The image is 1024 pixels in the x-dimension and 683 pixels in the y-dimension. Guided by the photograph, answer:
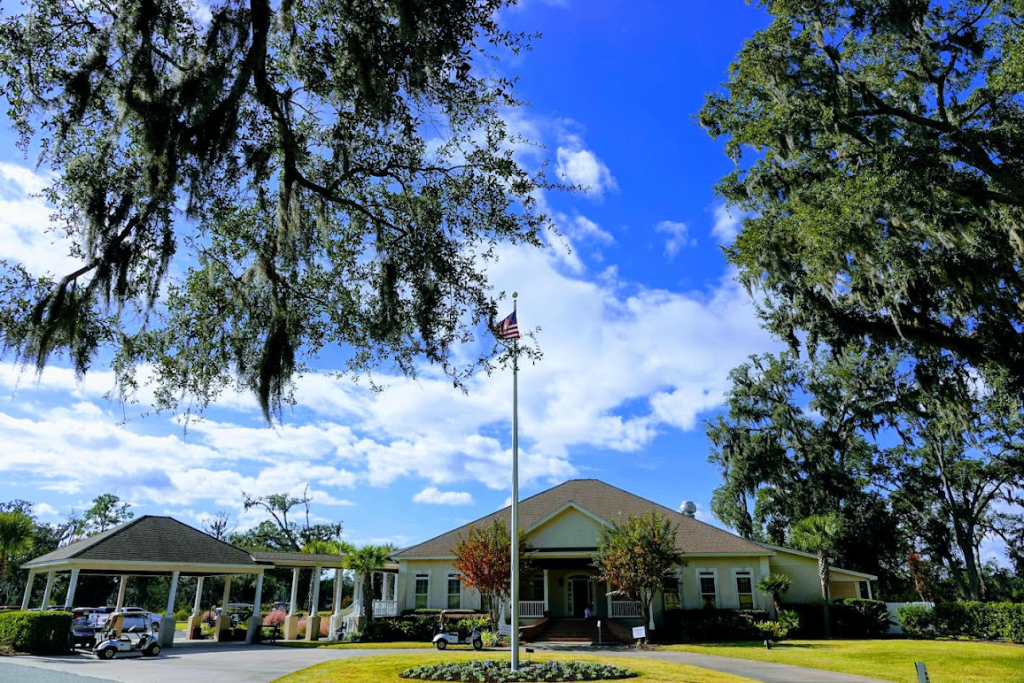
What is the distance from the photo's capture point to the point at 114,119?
7.33m

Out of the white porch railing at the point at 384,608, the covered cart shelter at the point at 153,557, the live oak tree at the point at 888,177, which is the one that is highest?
the live oak tree at the point at 888,177

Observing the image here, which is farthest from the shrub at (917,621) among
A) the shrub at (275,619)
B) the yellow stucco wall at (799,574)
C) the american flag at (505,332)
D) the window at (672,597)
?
the shrub at (275,619)

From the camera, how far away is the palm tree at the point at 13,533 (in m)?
23.3

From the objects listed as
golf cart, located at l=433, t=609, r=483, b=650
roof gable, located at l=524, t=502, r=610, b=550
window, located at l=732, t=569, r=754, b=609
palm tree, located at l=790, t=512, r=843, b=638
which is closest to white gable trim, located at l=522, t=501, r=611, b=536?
roof gable, located at l=524, t=502, r=610, b=550

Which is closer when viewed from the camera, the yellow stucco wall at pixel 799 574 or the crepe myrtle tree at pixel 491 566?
the crepe myrtle tree at pixel 491 566

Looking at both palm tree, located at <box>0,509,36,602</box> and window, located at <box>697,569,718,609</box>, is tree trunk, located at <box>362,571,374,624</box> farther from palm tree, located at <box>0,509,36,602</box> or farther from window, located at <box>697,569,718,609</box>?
window, located at <box>697,569,718,609</box>

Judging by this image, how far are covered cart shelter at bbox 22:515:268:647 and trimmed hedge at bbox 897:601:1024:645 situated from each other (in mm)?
27402

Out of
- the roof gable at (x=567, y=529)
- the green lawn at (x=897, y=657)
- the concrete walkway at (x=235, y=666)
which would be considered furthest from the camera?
the roof gable at (x=567, y=529)

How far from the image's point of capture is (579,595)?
2959 centimetres

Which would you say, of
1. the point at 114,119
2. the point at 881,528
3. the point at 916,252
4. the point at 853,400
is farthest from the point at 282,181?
the point at 881,528

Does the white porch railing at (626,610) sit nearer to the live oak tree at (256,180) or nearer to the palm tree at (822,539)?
the palm tree at (822,539)

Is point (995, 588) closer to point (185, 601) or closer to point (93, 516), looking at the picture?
point (185, 601)

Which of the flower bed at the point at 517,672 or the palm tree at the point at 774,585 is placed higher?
the palm tree at the point at 774,585

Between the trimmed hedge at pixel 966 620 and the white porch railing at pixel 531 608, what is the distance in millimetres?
15490
